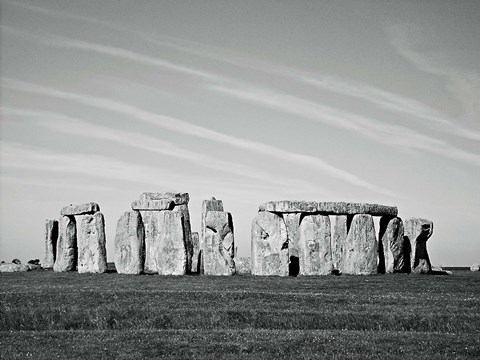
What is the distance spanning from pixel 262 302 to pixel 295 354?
208 inches

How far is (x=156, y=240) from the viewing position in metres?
28.0

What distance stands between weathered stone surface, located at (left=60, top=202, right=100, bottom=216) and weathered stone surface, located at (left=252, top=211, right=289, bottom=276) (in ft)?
23.3

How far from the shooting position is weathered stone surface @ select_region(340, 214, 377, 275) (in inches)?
1075

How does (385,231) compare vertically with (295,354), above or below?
above

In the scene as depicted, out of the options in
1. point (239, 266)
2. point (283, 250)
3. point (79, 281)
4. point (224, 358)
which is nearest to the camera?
point (224, 358)

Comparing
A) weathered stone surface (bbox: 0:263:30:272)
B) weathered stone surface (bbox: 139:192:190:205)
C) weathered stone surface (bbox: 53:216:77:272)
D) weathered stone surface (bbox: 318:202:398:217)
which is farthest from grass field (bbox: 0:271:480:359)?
weathered stone surface (bbox: 0:263:30:272)

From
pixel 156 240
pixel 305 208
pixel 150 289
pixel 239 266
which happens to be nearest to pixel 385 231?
pixel 305 208

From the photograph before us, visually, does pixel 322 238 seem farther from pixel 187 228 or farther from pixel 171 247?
pixel 171 247

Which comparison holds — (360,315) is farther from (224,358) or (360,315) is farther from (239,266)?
(239,266)

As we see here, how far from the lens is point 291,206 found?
89.6ft

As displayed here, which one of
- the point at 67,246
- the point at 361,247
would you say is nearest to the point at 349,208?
the point at 361,247

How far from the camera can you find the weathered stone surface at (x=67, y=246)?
102 feet

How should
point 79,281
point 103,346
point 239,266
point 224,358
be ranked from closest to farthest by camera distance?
point 224,358
point 103,346
point 79,281
point 239,266

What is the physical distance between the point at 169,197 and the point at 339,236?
7.21 m
